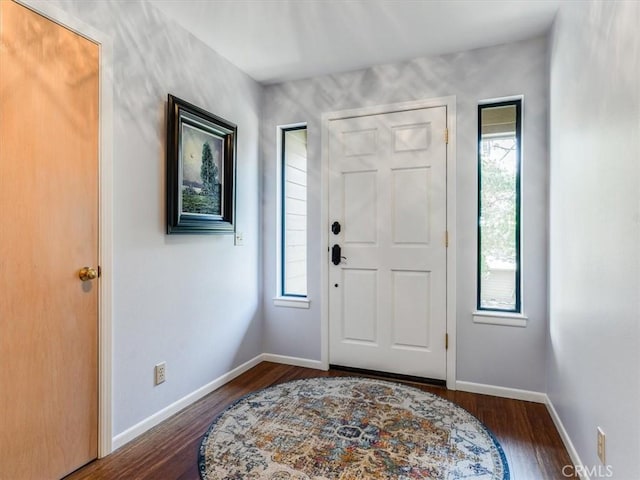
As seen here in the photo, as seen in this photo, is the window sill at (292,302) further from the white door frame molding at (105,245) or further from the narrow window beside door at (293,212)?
the white door frame molding at (105,245)

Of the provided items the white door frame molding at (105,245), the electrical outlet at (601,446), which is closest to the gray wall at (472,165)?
the electrical outlet at (601,446)

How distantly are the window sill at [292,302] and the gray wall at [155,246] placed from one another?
0.44 meters

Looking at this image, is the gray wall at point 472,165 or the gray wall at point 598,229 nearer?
the gray wall at point 598,229

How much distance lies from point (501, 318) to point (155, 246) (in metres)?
2.37

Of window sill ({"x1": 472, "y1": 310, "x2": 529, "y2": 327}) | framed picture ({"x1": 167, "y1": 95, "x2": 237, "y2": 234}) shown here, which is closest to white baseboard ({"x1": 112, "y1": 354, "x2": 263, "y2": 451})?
framed picture ({"x1": 167, "y1": 95, "x2": 237, "y2": 234})

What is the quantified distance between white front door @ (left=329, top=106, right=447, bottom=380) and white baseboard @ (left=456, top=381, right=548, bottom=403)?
0.56 feet

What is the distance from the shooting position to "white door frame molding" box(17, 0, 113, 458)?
191cm

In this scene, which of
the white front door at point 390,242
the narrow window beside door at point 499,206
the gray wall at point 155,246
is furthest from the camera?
the white front door at point 390,242

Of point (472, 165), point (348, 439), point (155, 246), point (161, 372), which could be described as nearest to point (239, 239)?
point (155, 246)

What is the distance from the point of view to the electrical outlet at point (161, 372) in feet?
7.39

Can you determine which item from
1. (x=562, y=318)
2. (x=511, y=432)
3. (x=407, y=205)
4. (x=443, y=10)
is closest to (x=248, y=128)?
(x=407, y=205)

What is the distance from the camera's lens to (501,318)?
261cm

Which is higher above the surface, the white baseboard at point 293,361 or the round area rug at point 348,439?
the white baseboard at point 293,361

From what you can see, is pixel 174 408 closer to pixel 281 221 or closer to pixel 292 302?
pixel 292 302
